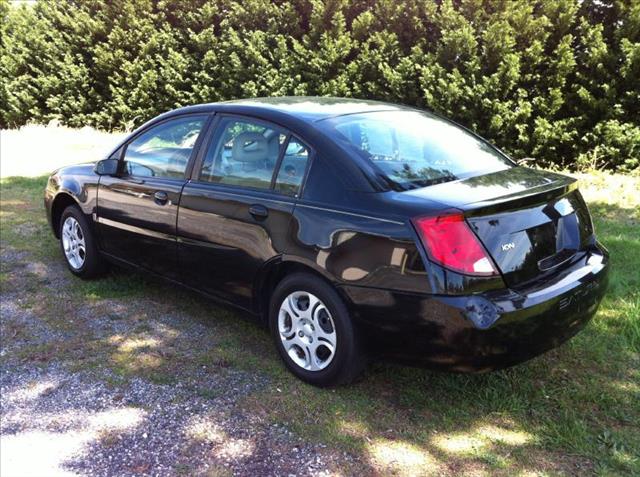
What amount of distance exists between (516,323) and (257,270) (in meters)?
1.48

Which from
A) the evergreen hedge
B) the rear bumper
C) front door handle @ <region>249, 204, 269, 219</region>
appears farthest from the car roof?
the evergreen hedge

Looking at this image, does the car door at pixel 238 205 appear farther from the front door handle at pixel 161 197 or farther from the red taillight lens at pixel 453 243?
the red taillight lens at pixel 453 243

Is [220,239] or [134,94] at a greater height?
[134,94]

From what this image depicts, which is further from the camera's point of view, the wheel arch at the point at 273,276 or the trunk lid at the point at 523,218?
the wheel arch at the point at 273,276

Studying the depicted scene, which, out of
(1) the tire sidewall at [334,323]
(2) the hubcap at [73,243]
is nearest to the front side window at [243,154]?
(1) the tire sidewall at [334,323]

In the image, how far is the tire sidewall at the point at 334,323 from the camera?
10.3ft

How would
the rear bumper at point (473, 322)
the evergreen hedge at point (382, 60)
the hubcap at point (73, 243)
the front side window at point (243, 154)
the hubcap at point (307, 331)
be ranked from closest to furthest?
the rear bumper at point (473, 322)
the hubcap at point (307, 331)
the front side window at point (243, 154)
the hubcap at point (73, 243)
the evergreen hedge at point (382, 60)

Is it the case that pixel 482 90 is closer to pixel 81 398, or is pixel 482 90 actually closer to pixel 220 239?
pixel 220 239

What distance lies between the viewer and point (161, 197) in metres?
4.17

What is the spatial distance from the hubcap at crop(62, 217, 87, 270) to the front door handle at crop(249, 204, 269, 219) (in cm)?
216

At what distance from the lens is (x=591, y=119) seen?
7.75 metres

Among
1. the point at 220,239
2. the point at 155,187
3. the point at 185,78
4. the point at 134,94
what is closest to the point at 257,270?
the point at 220,239

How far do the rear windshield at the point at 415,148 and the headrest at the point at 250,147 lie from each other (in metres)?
0.43

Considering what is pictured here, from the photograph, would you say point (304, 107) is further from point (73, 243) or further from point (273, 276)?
point (73, 243)
